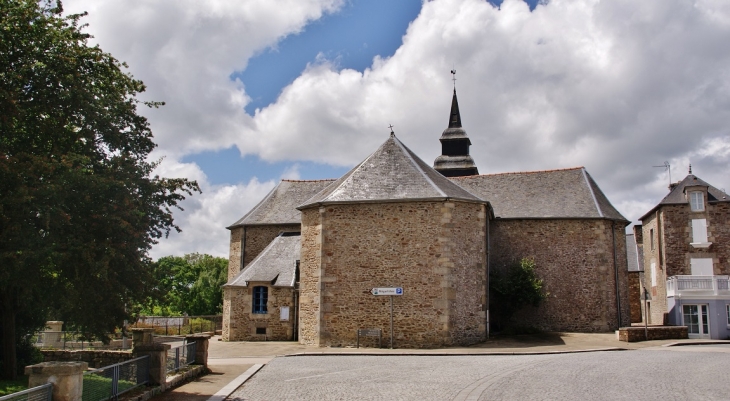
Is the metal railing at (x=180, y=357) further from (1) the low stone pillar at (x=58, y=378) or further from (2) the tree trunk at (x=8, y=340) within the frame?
(1) the low stone pillar at (x=58, y=378)

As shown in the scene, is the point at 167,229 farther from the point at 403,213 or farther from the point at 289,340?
the point at 289,340

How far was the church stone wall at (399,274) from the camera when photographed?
21.4 meters

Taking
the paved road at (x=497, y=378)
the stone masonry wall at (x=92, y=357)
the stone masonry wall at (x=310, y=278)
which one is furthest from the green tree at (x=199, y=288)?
the paved road at (x=497, y=378)

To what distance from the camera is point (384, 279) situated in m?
21.9

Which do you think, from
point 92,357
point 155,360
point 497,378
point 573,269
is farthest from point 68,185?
point 573,269

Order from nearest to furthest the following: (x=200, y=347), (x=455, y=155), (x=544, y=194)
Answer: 1. (x=200, y=347)
2. (x=544, y=194)
3. (x=455, y=155)

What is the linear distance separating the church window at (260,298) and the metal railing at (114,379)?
13793mm

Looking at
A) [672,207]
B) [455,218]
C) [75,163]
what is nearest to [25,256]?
[75,163]

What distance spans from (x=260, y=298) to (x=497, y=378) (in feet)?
48.0

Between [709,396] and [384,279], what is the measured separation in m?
12.5

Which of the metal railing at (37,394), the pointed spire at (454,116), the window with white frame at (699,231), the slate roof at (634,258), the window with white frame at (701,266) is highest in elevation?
the pointed spire at (454,116)

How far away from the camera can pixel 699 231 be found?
28.0 metres

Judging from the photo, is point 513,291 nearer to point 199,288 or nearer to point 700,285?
point 700,285

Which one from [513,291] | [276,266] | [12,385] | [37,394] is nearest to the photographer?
[37,394]
